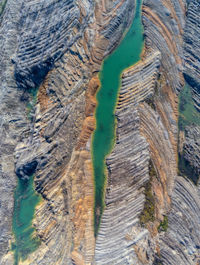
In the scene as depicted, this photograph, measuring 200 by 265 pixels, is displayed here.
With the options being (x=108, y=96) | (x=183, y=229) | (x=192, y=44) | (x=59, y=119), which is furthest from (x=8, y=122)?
(x=192, y=44)

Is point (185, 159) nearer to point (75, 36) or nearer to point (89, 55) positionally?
point (89, 55)

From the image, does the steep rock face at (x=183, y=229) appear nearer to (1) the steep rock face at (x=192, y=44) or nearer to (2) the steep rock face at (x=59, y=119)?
(2) the steep rock face at (x=59, y=119)

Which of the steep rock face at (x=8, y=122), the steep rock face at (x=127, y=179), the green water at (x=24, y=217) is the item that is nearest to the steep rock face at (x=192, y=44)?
the steep rock face at (x=127, y=179)

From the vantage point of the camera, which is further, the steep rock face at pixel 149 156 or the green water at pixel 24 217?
the green water at pixel 24 217

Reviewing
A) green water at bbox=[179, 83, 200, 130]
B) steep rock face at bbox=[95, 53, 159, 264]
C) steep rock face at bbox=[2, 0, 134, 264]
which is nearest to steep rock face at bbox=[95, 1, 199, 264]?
steep rock face at bbox=[95, 53, 159, 264]

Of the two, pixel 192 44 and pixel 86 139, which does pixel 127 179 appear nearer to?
pixel 86 139

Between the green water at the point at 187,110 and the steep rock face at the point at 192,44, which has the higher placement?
the steep rock face at the point at 192,44

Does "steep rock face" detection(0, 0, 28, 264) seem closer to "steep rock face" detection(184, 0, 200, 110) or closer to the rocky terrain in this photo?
the rocky terrain
